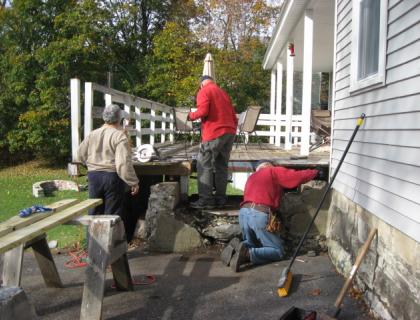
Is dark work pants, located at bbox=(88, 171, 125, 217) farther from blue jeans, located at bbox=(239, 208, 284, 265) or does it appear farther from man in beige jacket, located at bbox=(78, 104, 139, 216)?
blue jeans, located at bbox=(239, 208, 284, 265)

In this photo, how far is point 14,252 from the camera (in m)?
4.11

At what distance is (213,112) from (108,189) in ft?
5.56

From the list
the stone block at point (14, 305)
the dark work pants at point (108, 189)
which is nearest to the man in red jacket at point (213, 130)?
the dark work pants at point (108, 189)

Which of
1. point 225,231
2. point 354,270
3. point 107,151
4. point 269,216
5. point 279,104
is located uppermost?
point 279,104

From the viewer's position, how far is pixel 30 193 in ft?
47.3

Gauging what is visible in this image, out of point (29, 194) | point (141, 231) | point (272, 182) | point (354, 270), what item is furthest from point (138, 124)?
point (29, 194)

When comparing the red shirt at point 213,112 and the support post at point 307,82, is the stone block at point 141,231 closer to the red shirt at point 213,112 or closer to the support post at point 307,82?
the red shirt at point 213,112

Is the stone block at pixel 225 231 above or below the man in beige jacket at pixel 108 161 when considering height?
below

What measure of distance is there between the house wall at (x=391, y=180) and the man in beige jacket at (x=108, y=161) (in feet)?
7.88

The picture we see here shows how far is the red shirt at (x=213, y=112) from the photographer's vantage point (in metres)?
6.16

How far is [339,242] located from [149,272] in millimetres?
2229

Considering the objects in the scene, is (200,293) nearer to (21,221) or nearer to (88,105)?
(21,221)

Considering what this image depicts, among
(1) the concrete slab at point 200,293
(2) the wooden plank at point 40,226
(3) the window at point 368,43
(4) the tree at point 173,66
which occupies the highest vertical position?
(4) the tree at point 173,66

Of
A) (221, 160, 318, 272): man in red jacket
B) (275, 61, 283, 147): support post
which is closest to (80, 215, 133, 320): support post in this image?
(221, 160, 318, 272): man in red jacket
